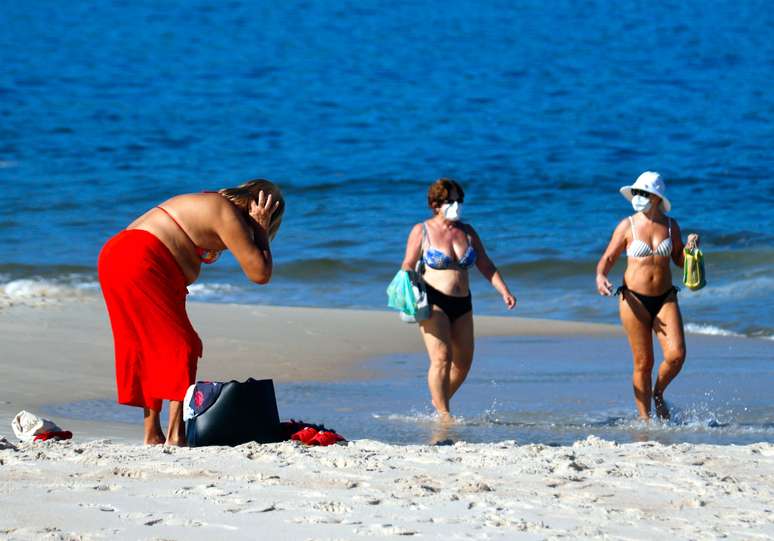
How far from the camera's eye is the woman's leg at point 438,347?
8250 mm

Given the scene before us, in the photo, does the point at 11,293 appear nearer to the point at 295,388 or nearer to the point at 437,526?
the point at 295,388

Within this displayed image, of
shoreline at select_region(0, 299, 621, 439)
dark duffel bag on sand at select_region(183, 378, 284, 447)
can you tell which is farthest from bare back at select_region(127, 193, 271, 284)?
shoreline at select_region(0, 299, 621, 439)

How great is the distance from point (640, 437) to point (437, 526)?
3520mm

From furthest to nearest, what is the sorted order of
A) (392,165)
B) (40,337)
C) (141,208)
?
(392,165)
(141,208)
(40,337)

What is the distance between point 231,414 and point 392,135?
78.2 ft

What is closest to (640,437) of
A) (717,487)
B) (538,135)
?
(717,487)

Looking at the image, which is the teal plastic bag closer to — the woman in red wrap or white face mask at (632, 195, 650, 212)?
white face mask at (632, 195, 650, 212)

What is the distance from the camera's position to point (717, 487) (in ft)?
17.7

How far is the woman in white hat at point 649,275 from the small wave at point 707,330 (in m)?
3.97

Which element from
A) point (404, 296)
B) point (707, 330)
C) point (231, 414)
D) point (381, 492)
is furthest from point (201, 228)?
point (707, 330)

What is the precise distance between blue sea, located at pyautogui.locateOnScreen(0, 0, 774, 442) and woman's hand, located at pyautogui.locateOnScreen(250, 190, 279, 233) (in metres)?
3.21

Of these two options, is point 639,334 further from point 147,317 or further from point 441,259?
point 147,317

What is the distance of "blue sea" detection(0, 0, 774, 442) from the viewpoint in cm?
1539

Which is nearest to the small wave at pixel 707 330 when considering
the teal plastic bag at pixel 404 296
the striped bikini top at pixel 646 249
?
the striped bikini top at pixel 646 249
